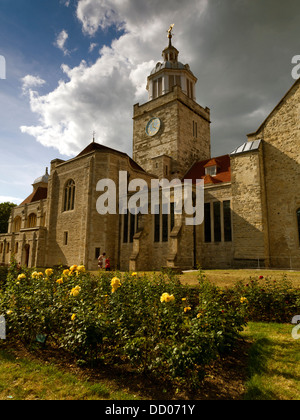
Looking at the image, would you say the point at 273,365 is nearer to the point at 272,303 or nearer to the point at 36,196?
the point at 272,303

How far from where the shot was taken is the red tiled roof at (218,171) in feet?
70.3

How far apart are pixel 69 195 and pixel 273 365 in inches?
939

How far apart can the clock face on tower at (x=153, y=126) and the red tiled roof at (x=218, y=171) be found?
627 centimetres

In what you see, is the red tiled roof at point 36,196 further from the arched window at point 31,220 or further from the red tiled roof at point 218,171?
the red tiled roof at point 218,171

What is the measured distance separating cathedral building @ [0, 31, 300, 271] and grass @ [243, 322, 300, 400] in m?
9.80

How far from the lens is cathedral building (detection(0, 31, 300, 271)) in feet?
51.8

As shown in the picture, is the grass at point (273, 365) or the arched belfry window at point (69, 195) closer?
the grass at point (273, 365)

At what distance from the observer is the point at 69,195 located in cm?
2561

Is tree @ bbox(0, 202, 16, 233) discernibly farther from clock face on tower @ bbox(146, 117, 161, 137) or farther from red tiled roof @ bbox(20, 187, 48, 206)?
clock face on tower @ bbox(146, 117, 161, 137)

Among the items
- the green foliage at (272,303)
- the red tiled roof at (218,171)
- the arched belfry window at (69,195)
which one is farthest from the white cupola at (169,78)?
the green foliage at (272,303)

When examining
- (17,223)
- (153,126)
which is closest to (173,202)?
(153,126)

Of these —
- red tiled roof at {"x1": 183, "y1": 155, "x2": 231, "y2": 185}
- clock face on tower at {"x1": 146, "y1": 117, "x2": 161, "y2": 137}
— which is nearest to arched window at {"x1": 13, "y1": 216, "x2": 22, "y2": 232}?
clock face on tower at {"x1": 146, "y1": 117, "x2": 161, "y2": 137}
